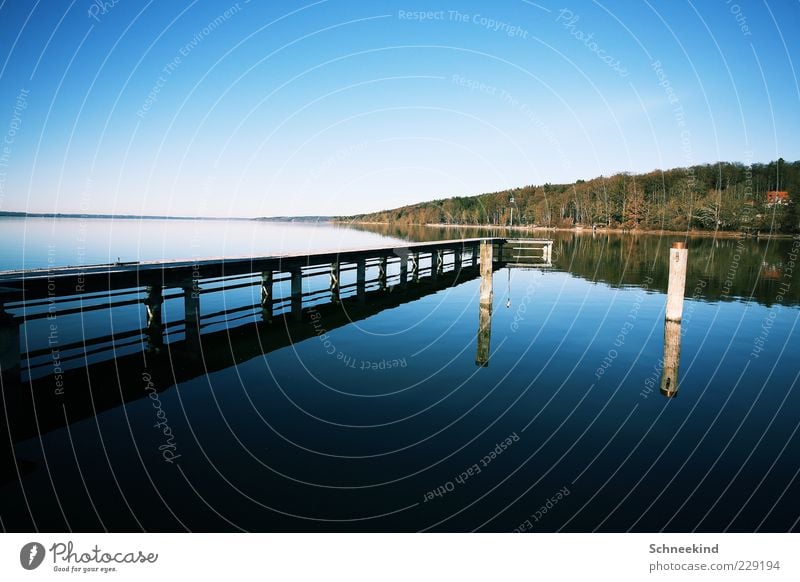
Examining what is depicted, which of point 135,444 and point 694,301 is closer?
point 135,444

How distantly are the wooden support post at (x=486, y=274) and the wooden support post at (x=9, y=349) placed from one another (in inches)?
504

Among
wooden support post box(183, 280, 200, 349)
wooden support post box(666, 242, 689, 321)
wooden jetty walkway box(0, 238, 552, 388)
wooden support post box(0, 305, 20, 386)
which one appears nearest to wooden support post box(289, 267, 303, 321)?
wooden jetty walkway box(0, 238, 552, 388)

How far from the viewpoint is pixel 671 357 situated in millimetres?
13562

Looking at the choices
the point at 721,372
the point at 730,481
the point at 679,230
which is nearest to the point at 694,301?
the point at 721,372

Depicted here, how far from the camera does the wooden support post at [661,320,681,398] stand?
525 inches

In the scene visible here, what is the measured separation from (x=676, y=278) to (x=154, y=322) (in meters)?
15.5

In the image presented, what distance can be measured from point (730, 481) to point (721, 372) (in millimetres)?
7844

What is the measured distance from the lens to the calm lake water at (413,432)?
7.58 m

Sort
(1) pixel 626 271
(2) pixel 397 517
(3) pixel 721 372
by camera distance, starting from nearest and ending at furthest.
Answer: (2) pixel 397 517 → (3) pixel 721 372 → (1) pixel 626 271

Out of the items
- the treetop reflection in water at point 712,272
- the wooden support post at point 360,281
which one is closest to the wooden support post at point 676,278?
the wooden support post at point 360,281

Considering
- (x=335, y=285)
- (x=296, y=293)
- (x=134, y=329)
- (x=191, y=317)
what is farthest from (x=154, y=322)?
(x=335, y=285)

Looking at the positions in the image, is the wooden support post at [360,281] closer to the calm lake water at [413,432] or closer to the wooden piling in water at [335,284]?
the wooden piling in water at [335,284]
